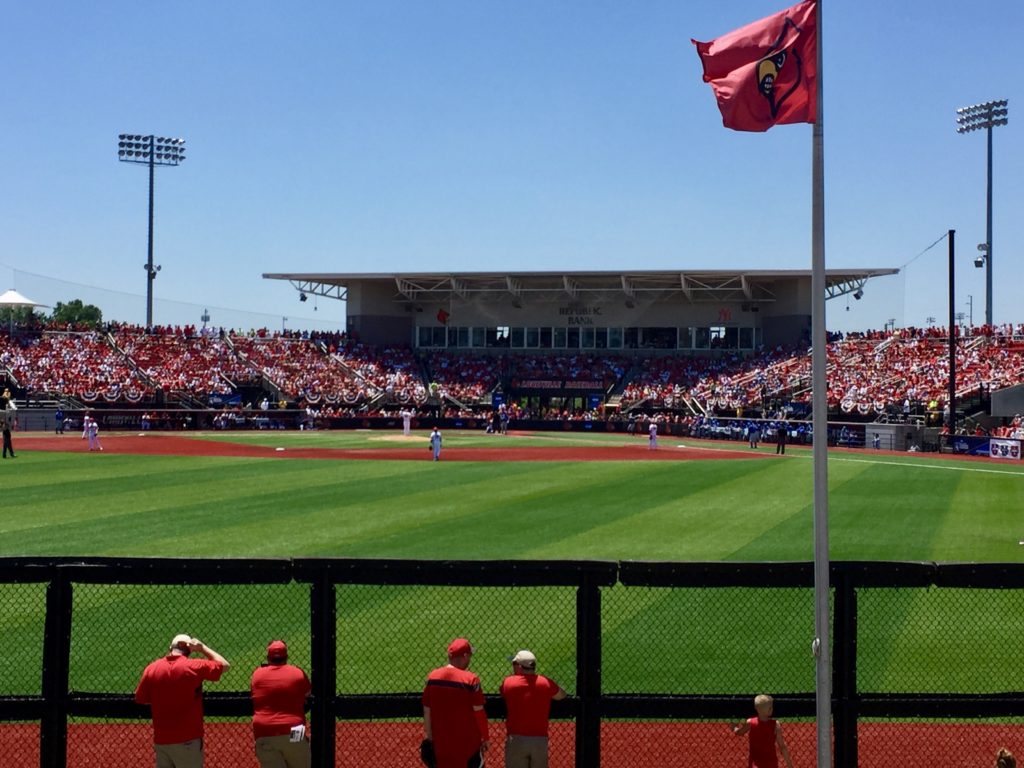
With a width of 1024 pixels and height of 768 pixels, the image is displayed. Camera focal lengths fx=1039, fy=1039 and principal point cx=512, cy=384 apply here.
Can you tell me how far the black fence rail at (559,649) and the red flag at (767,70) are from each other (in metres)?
3.71

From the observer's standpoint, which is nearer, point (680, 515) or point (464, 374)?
point (680, 515)

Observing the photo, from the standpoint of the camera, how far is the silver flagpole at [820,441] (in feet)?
23.6

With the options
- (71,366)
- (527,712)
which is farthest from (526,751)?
(71,366)

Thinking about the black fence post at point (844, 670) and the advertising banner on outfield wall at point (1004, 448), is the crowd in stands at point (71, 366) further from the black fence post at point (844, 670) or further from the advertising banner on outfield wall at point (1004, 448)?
the black fence post at point (844, 670)

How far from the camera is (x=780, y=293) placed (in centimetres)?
7519

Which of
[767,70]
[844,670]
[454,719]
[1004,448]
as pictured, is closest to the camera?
[454,719]

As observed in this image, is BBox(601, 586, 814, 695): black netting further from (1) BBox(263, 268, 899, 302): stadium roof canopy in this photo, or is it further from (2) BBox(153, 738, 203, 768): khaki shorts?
(1) BBox(263, 268, 899, 302): stadium roof canopy

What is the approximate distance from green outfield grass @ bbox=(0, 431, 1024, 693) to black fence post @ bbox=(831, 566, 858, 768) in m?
2.59

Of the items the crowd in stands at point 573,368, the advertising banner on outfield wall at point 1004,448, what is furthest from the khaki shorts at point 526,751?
the crowd in stands at point 573,368

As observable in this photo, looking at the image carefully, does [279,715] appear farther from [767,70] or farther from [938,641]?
[938,641]

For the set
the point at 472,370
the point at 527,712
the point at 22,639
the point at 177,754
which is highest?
the point at 472,370

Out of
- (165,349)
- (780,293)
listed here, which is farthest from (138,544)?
(780,293)

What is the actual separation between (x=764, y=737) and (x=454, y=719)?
7.07 ft

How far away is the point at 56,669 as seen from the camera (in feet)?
24.7
